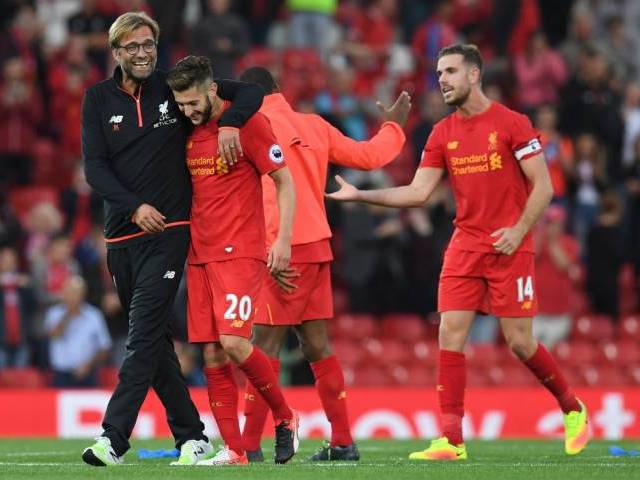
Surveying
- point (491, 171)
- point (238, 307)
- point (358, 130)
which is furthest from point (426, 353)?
point (238, 307)

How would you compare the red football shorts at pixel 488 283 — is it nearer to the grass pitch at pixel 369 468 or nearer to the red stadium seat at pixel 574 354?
the grass pitch at pixel 369 468

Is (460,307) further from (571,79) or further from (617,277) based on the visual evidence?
(571,79)

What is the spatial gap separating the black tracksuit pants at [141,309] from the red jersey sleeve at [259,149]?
1.92 ft

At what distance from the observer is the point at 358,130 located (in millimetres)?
17766

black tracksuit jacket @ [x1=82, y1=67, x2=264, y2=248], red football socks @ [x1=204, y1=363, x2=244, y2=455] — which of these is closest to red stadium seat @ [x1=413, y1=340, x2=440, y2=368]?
red football socks @ [x1=204, y1=363, x2=244, y2=455]

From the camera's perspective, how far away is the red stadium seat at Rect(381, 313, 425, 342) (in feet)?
Answer: 54.4

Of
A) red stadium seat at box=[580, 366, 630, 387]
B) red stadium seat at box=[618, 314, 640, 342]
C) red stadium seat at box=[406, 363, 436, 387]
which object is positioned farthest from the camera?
red stadium seat at box=[618, 314, 640, 342]

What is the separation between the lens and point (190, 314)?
29.5 ft

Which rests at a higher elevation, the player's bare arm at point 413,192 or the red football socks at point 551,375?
the player's bare arm at point 413,192

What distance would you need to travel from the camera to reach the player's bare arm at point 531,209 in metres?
9.64

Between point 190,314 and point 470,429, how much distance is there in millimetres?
6012

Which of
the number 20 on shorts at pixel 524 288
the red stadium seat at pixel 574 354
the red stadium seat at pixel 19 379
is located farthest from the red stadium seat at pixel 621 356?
the number 20 on shorts at pixel 524 288

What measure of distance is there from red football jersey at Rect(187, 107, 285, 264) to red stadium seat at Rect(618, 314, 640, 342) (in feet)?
29.1

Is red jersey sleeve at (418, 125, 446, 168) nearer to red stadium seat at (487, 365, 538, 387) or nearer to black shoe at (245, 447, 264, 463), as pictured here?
black shoe at (245, 447, 264, 463)
